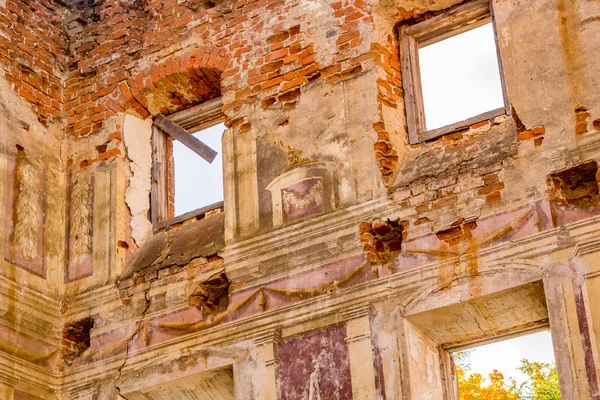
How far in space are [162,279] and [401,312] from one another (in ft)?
7.44

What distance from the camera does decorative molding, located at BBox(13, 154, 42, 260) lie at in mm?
10395

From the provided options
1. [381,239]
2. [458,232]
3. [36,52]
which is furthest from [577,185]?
[36,52]

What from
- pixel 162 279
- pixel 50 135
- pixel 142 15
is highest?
pixel 142 15

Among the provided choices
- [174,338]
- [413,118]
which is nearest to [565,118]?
[413,118]

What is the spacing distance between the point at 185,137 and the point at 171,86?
469 mm

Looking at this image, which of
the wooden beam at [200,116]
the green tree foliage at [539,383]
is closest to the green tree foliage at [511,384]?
the green tree foliage at [539,383]

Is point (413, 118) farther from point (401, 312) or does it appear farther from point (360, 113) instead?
point (401, 312)

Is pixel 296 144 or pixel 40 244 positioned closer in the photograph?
pixel 296 144

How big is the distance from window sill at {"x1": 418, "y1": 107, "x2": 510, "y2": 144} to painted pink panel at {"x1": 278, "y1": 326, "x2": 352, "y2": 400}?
5.72 ft

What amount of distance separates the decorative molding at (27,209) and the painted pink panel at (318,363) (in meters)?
2.62

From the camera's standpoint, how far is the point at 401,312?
8.65 meters

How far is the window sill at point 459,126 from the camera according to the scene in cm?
938

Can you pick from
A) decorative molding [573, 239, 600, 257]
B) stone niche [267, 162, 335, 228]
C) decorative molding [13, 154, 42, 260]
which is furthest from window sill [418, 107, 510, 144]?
decorative molding [13, 154, 42, 260]

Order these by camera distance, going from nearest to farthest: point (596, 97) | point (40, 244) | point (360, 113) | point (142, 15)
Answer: point (596, 97) < point (360, 113) < point (40, 244) < point (142, 15)
